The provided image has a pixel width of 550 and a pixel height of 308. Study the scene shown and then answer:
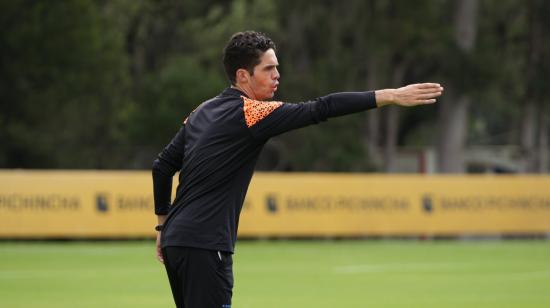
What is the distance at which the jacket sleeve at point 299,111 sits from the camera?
6129 millimetres

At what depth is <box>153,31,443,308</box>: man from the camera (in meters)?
6.13

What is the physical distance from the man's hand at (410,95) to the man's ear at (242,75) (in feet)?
2.23

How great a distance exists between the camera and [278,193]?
1111 inches

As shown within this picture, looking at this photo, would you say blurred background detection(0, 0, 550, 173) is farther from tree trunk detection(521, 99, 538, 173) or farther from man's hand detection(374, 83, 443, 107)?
man's hand detection(374, 83, 443, 107)

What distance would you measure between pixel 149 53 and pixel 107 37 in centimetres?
836

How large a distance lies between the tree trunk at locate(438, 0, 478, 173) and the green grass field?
40.3 feet

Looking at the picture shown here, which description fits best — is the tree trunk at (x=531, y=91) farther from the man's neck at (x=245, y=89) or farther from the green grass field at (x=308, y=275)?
the man's neck at (x=245, y=89)

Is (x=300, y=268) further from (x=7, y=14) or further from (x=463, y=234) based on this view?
(x=7, y=14)

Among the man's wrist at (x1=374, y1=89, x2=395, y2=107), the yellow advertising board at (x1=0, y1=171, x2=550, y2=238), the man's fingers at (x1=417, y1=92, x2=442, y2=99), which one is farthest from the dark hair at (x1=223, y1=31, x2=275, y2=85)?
the yellow advertising board at (x1=0, y1=171, x2=550, y2=238)

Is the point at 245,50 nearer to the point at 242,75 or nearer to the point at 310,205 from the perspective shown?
the point at 242,75

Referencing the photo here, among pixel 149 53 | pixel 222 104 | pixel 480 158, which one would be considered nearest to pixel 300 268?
pixel 222 104

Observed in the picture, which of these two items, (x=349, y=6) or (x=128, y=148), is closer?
(x=128, y=148)

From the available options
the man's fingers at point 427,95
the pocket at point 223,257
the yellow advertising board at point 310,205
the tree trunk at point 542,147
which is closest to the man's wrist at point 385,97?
the man's fingers at point 427,95

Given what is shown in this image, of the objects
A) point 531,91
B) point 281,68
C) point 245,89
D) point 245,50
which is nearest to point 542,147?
point 531,91
